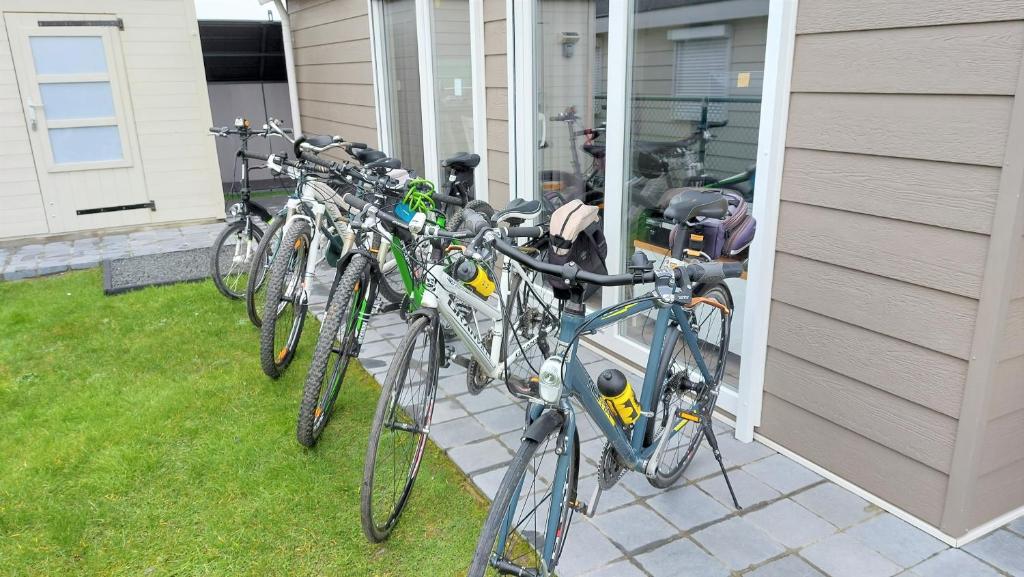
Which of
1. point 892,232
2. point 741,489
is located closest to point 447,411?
point 741,489

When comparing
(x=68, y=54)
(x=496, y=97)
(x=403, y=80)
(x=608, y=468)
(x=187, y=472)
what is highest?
(x=68, y=54)

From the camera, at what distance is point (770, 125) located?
7.50 feet

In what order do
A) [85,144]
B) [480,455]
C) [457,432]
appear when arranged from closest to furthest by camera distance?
[480,455]
[457,432]
[85,144]

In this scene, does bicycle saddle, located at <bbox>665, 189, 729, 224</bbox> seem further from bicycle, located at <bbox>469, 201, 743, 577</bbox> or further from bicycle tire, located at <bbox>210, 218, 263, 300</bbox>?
bicycle tire, located at <bbox>210, 218, 263, 300</bbox>

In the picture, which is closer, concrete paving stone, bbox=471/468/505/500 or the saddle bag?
the saddle bag

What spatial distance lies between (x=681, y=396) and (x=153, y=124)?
6.12 m

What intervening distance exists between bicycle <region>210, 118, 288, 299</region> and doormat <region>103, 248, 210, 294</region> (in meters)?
0.67

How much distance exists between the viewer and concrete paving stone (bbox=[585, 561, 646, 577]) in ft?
6.46

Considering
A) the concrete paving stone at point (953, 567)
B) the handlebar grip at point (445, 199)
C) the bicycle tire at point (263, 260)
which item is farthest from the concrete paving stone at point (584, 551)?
the bicycle tire at point (263, 260)

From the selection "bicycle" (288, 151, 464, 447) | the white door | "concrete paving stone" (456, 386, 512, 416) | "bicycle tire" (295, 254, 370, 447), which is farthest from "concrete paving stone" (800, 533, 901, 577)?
the white door

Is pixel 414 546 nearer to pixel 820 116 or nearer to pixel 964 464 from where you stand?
pixel 964 464

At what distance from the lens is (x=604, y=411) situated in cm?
187

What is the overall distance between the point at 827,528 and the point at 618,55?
2001 mm

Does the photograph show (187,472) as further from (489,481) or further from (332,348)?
(489,481)
